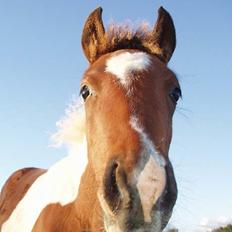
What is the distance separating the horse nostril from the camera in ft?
10.2

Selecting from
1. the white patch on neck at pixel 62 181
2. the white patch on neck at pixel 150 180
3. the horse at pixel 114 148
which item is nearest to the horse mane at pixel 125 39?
the horse at pixel 114 148

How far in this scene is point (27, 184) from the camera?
6.44 metres

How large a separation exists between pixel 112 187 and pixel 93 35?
2.65 metres

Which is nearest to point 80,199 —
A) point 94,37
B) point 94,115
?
point 94,115

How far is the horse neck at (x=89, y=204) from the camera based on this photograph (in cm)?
415

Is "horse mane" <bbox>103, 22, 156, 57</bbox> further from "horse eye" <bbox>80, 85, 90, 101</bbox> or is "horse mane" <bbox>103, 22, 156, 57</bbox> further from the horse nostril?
the horse nostril

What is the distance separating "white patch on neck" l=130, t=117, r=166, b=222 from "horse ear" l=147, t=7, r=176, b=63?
89.5 inches

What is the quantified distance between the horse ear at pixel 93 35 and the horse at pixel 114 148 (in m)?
0.01

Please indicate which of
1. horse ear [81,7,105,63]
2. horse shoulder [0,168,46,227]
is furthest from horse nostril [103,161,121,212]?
horse shoulder [0,168,46,227]

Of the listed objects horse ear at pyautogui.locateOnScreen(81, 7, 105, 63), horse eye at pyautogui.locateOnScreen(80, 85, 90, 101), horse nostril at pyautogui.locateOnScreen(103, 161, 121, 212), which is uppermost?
horse ear at pyautogui.locateOnScreen(81, 7, 105, 63)

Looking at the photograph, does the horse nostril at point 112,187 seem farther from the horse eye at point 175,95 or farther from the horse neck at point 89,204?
the horse eye at point 175,95

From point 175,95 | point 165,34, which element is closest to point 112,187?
point 175,95

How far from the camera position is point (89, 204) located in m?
4.27

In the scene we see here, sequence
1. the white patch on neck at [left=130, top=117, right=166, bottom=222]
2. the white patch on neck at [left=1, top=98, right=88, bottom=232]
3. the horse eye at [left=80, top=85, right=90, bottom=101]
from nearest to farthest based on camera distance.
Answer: the white patch on neck at [left=130, top=117, right=166, bottom=222] → the horse eye at [left=80, top=85, right=90, bottom=101] → the white patch on neck at [left=1, top=98, right=88, bottom=232]
